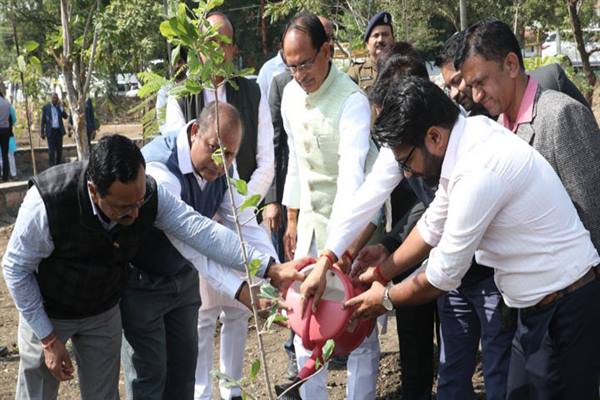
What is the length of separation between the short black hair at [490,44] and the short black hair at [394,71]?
67 cm


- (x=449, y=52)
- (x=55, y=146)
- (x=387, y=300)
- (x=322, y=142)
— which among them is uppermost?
(x=449, y=52)

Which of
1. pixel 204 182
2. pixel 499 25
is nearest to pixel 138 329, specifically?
pixel 204 182

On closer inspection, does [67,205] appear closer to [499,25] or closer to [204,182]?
[204,182]

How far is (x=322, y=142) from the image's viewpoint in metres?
3.97

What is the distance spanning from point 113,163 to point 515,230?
1.25 meters

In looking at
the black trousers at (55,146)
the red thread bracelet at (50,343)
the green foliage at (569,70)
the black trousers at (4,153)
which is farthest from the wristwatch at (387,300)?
the black trousers at (55,146)

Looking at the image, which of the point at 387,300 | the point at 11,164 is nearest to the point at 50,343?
the point at 387,300

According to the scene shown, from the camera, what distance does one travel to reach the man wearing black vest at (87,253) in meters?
2.90

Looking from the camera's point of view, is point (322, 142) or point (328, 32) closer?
point (322, 142)

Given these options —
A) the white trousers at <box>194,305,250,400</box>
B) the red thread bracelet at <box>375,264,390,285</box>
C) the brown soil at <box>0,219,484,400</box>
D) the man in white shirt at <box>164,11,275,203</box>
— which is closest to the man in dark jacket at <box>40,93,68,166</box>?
the brown soil at <box>0,219,484,400</box>

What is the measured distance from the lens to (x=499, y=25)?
3.00m

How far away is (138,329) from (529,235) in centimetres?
161

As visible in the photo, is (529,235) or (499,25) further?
(499,25)

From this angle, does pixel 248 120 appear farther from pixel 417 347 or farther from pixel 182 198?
pixel 417 347
